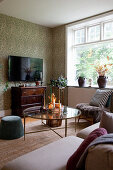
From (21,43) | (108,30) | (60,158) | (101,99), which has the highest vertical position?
(108,30)

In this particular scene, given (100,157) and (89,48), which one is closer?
(100,157)

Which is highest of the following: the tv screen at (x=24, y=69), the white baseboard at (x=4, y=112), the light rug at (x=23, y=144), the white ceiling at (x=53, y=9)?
the white ceiling at (x=53, y=9)

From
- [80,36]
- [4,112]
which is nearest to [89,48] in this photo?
[80,36]

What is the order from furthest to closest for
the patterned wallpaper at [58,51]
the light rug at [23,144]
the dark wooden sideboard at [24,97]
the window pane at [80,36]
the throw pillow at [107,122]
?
the patterned wallpaper at [58,51]
the window pane at [80,36]
the dark wooden sideboard at [24,97]
the light rug at [23,144]
the throw pillow at [107,122]

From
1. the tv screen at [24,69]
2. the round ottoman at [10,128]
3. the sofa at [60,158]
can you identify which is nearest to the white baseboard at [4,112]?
the tv screen at [24,69]

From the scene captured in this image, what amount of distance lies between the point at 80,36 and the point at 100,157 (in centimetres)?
495

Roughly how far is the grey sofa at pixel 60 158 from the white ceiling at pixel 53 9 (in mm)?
3290

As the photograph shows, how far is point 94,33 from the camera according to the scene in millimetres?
4941

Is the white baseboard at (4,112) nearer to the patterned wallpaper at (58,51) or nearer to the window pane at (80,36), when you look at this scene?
the patterned wallpaper at (58,51)

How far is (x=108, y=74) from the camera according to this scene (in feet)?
15.3

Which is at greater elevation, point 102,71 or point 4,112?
point 102,71

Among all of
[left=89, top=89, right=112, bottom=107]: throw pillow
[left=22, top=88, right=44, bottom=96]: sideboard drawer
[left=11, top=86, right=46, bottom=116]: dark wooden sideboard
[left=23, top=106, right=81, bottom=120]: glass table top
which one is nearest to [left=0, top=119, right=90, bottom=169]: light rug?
[left=23, top=106, right=81, bottom=120]: glass table top

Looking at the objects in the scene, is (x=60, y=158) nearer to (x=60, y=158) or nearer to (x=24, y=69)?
(x=60, y=158)

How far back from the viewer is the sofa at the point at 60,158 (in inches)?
31.9
